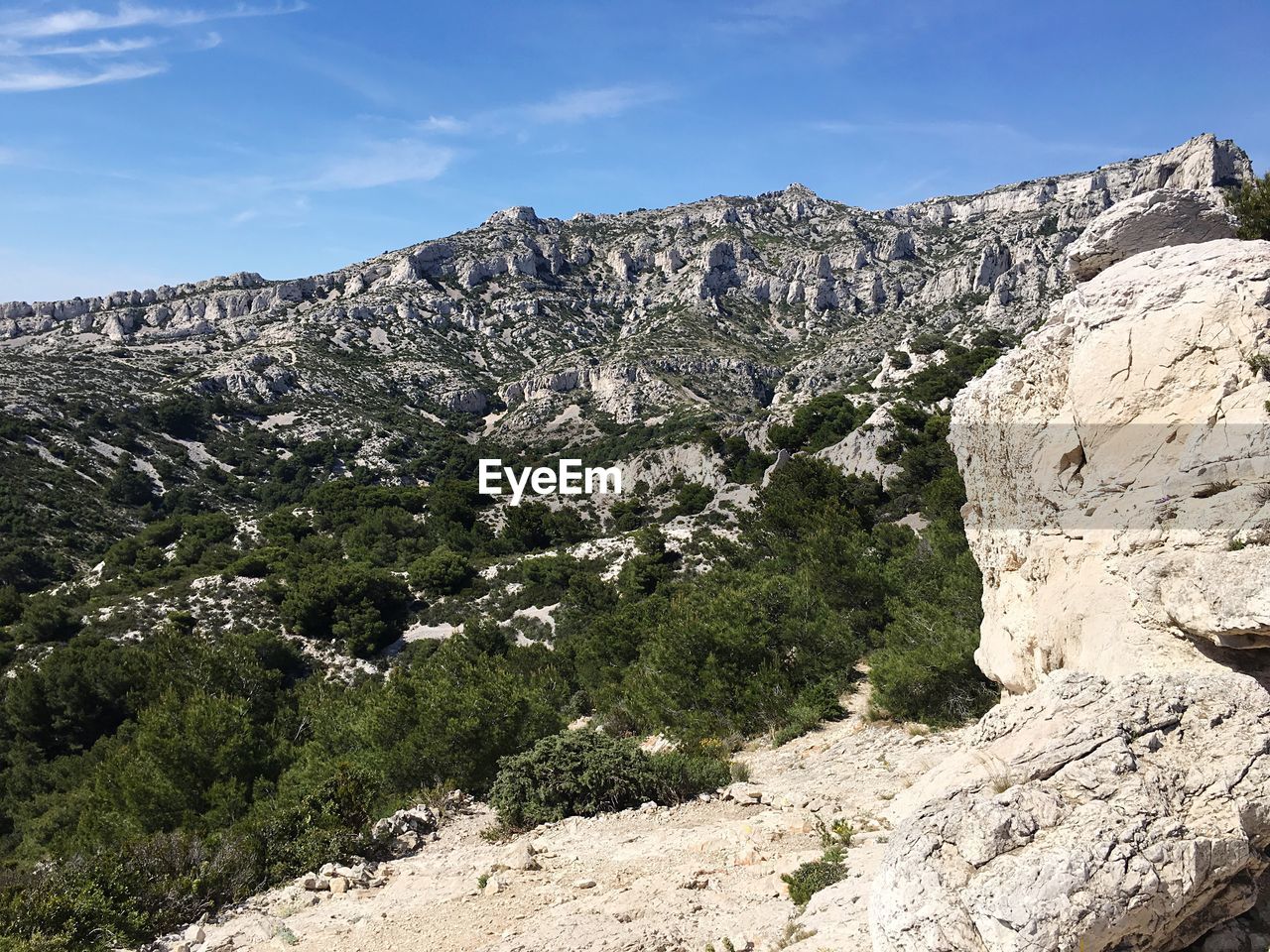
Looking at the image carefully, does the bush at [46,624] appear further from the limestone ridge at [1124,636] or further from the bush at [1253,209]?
the bush at [1253,209]

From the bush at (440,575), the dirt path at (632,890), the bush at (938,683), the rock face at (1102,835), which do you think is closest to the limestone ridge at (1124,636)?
the rock face at (1102,835)

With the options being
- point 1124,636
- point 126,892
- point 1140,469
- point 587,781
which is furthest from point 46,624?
point 1140,469

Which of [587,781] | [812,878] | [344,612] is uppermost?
[812,878]

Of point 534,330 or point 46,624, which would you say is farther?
point 534,330

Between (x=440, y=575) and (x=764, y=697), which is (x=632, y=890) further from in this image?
(x=440, y=575)

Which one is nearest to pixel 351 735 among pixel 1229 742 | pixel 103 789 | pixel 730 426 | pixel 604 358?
pixel 103 789

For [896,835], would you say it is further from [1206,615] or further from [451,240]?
[451,240]
